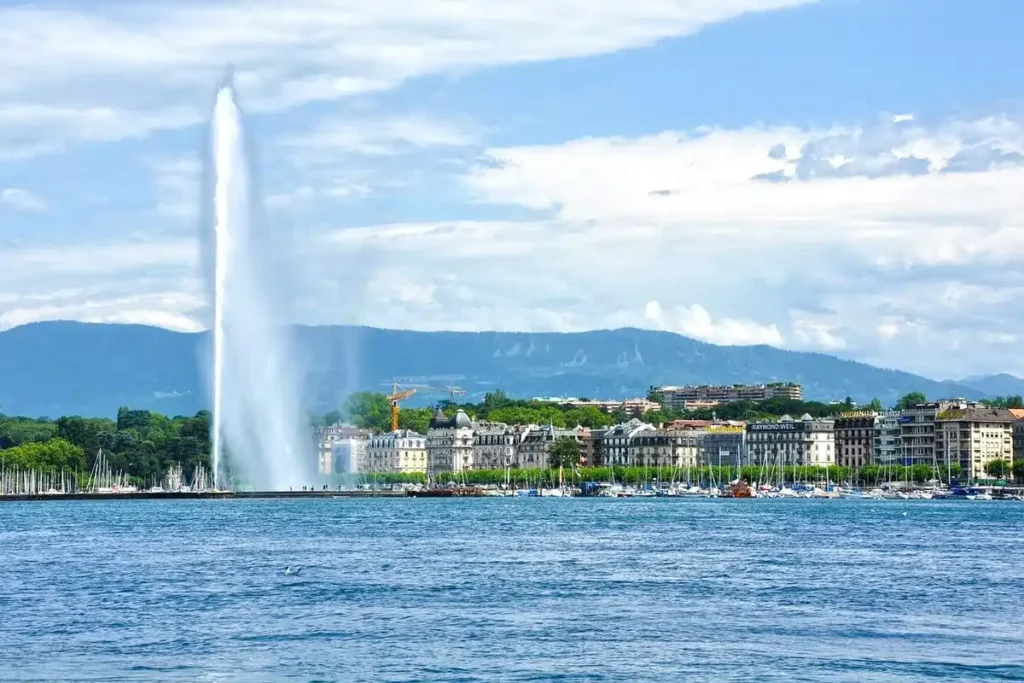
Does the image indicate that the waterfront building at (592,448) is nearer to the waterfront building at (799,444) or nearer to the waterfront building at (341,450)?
the waterfront building at (799,444)

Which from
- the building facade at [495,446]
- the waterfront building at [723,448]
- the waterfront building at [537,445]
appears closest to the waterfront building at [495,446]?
the building facade at [495,446]

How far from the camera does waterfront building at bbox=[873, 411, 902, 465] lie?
6270 inches

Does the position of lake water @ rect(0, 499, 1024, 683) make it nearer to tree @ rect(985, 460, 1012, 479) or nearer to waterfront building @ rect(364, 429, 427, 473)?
tree @ rect(985, 460, 1012, 479)

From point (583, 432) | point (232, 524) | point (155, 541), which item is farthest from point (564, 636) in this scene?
point (583, 432)

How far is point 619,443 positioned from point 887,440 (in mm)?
29926

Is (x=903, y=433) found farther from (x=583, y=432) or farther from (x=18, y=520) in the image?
(x=18, y=520)

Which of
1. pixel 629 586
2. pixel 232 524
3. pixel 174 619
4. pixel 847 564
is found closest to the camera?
pixel 174 619

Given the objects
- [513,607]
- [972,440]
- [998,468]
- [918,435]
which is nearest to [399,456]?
[918,435]

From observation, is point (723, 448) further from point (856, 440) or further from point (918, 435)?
point (918, 435)

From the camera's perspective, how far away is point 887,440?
161m

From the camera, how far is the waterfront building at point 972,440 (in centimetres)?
15212

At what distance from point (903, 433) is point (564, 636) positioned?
132072mm

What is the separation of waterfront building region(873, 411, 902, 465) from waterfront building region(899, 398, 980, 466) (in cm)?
105

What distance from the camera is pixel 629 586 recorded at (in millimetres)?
39938
